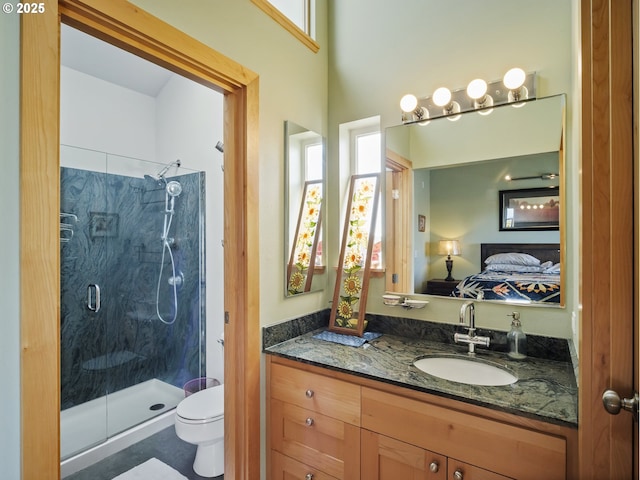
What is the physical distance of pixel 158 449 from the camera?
7.43 ft

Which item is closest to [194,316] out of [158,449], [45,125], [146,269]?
[146,269]

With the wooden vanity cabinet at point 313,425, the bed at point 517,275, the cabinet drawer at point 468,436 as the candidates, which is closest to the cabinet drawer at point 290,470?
the wooden vanity cabinet at point 313,425

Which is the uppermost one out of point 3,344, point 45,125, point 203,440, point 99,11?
point 99,11

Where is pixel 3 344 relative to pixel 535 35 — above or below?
below

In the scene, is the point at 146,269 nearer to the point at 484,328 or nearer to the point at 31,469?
the point at 31,469

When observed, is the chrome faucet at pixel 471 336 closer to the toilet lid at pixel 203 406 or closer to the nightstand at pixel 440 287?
the nightstand at pixel 440 287

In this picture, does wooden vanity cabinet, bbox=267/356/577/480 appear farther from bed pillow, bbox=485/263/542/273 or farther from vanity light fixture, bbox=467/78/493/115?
vanity light fixture, bbox=467/78/493/115

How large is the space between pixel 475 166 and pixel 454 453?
128cm

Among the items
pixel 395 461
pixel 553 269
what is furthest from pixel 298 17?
pixel 395 461

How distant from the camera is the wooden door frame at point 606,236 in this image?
860 mm

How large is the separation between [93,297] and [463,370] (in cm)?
262

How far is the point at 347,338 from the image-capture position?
1873mm

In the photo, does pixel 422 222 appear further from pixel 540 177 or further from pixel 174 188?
pixel 174 188

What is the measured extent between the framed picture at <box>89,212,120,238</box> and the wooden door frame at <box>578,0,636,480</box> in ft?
9.88
